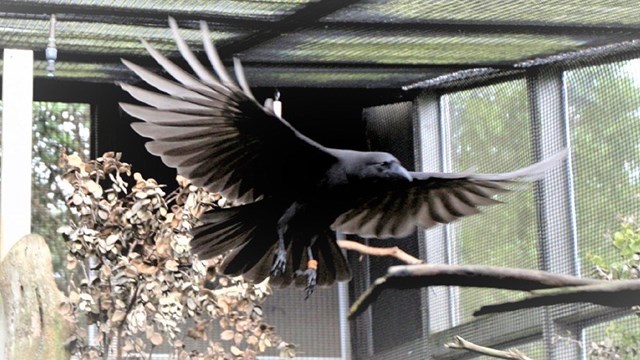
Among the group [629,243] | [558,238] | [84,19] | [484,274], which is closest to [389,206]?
[629,243]

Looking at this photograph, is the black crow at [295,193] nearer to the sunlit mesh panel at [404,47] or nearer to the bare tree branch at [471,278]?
the sunlit mesh panel at [404,47]

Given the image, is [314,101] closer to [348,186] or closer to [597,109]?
[597,109]

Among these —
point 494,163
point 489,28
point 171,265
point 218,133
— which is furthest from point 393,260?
point 218,133

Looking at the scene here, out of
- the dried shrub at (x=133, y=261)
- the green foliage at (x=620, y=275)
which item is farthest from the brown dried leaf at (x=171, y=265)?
the green foliage at (x=620, y=275)

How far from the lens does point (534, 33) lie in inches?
110

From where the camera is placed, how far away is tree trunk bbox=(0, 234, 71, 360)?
2277 mm

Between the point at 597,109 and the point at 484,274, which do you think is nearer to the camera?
the point at 484,274

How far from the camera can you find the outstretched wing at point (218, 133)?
5.58 feet

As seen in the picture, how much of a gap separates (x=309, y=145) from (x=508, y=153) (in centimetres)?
101

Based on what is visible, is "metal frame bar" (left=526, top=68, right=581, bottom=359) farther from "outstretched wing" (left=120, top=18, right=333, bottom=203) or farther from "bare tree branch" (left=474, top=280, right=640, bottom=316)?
"bare tree branch" (left=474, top=280, right=640, bottom=316)

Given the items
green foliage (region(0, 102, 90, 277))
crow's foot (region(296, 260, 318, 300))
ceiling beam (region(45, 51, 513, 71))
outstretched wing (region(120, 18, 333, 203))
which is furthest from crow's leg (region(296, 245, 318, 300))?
green foliage (region(0, 102, 90, 277))

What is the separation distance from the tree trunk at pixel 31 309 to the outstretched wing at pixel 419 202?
684 mm

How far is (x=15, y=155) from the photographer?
2.57 metres

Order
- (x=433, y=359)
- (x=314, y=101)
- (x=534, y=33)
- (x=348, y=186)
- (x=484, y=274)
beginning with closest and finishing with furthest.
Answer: (x=484, y=274) < (x=348, y=186) < (x=534, y=33) < (x=433, y=359) < (x=314, y=101)
